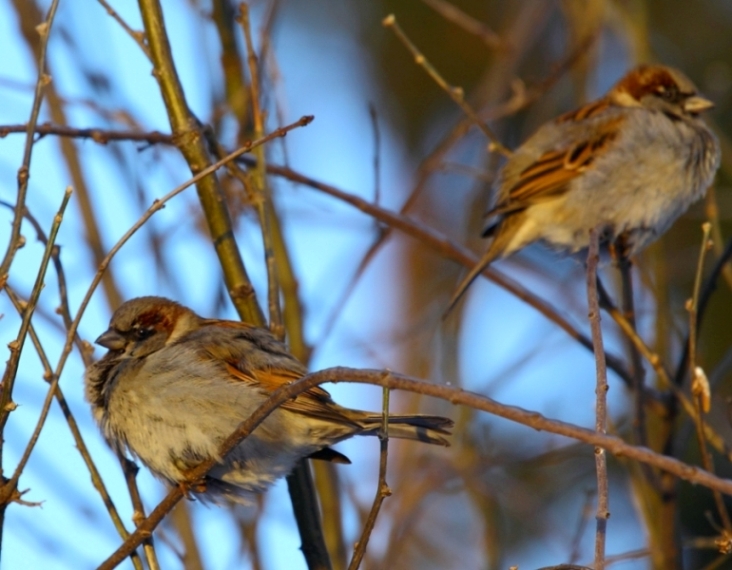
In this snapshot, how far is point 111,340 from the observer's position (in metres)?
3.14

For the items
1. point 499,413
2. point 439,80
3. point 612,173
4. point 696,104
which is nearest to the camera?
point 499,413

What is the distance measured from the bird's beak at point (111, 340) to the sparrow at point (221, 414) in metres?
0.04

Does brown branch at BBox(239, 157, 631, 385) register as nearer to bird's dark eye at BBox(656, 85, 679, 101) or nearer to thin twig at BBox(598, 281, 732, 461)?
thin twig at BBox(598, 281, 732, 461)

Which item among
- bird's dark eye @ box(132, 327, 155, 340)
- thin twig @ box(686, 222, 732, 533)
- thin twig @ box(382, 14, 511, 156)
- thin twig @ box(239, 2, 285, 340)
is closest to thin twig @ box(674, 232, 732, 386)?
thin twig @ box(686, 222, 732, 533)

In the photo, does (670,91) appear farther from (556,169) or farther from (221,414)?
(221,414)

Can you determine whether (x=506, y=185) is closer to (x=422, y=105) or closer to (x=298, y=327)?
(x=298, y=327)

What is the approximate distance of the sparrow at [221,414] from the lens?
2.83 metres

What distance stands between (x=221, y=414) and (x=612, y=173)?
2.20m

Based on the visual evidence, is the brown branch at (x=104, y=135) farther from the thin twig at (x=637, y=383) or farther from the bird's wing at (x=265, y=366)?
the thin twig at (x=637, y=383)

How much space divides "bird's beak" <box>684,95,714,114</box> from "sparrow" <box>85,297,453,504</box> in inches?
96.0

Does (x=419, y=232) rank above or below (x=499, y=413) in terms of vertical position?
above

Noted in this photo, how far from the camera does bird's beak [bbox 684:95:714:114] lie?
4.48m

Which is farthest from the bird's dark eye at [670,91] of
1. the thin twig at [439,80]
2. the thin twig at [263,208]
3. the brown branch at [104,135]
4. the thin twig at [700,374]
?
the brown branch at [104,135]

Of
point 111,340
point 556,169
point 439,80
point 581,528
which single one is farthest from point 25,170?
point 556,169
